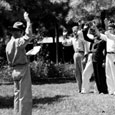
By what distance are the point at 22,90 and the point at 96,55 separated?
393cm

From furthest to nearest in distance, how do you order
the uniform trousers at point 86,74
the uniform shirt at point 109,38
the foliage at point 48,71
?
the foliage at point 48,71 → the uniform trousers at point 86,74 → the uniform shirt at point 109,38

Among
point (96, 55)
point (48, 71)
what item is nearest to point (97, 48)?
point (96, 55)

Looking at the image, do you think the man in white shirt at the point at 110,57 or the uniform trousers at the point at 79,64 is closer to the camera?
the man in white shirt at the point at 110,57

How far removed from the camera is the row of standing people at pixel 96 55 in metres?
9.17

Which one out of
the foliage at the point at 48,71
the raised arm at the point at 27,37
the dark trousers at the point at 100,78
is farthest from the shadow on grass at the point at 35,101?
the foliage at the point at 48,71

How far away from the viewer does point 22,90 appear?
19.6 feet

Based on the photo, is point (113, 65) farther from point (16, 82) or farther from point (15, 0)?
point (15, 0)

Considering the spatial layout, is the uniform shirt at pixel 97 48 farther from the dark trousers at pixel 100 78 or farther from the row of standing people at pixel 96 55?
the dark trousers at pixel 100 78

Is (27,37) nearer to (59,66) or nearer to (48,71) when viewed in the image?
(48,71)

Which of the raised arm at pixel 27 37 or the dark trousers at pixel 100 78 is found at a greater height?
the raised arm at pixel 27 37

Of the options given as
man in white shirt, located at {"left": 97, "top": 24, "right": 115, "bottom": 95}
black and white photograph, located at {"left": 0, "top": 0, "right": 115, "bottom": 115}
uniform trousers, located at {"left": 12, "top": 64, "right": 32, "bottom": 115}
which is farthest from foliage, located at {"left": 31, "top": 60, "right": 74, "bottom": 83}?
uniform trousers, located at {"left": 12, "top": 64, "right": 32, "bottom": 115}

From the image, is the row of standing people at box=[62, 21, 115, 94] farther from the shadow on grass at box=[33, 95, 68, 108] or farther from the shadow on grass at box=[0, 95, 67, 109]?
the shadow on grass at box=[0, 95, 67, 109]

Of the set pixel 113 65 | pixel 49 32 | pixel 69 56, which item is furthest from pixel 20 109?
pixel 69 56

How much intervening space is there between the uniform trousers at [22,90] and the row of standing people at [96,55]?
347cm
